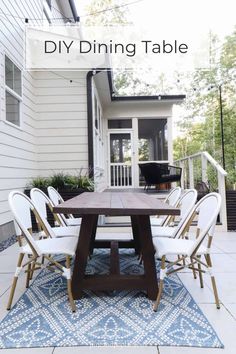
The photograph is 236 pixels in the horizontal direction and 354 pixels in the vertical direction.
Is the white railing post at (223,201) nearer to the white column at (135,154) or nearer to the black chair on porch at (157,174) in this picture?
the black chair on porch at (157,174)

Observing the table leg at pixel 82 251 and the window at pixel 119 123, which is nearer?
the table leg at pixel 82 251

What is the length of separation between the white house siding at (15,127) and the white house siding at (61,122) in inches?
8.2

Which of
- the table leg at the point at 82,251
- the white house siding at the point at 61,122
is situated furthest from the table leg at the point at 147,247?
the white house siding at the point at 61,122

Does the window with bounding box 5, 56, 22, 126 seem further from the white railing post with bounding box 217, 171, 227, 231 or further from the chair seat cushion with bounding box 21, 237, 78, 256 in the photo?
the white railing post with bounding box 217, 171, 227, 231

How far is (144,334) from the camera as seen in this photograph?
185cm

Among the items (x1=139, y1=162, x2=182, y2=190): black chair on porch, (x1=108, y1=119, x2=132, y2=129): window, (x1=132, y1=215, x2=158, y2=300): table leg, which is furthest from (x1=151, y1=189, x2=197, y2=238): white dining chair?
(x1=108, y1=119, x2=132, y2=129): window

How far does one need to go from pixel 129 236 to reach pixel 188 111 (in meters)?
15.6

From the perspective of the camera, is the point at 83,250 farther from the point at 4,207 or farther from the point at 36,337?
the point at 4,207

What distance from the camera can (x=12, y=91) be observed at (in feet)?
16.8

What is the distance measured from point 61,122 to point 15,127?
1.34 meters

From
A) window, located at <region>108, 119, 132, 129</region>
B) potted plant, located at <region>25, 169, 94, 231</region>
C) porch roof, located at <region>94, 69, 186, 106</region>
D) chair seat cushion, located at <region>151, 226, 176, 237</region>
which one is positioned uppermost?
porch roof, located at <region>94, 69, 186, 106</region>

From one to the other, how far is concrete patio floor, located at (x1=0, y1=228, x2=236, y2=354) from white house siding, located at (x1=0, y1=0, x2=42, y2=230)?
1.27 meters

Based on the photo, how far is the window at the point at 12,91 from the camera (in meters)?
5.06

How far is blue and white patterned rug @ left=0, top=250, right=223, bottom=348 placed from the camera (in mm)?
1785
